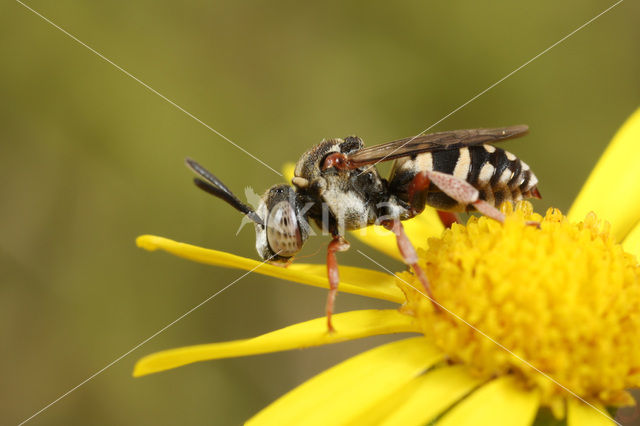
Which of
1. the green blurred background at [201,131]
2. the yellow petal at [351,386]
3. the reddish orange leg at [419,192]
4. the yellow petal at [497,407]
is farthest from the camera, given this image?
the green blurred background at [201,131]

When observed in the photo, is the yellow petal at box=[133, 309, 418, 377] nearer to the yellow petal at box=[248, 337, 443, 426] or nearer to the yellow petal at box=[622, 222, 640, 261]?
the yellow petal at box=[248, 337, 443, 426]

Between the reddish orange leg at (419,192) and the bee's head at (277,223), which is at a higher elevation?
the reddish orange leg at (419,192)

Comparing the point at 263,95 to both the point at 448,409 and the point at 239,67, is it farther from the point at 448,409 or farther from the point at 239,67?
the point at 448,409

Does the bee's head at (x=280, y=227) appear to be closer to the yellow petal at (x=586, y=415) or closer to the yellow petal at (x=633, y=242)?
the yellow petal at (x=586, y=415)

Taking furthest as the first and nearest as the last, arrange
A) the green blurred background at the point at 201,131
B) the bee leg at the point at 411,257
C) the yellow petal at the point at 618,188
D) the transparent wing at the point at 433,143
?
the green blurred background at the point at 201,131
the yellow petal at the point at 618,188
the transparent wing at the point at 433,143
the bee leg at the point at 411,257

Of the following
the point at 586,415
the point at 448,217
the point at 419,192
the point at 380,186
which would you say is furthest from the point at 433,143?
the point at 586,415

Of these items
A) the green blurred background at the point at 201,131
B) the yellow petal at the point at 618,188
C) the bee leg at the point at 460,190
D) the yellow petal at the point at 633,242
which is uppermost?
the yellow petal at the point at 618,188

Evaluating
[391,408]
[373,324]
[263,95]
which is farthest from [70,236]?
[391,408]

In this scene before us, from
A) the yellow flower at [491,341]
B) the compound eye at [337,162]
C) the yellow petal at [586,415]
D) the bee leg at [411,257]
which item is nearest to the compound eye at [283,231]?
the yellow flower at [491,341]
